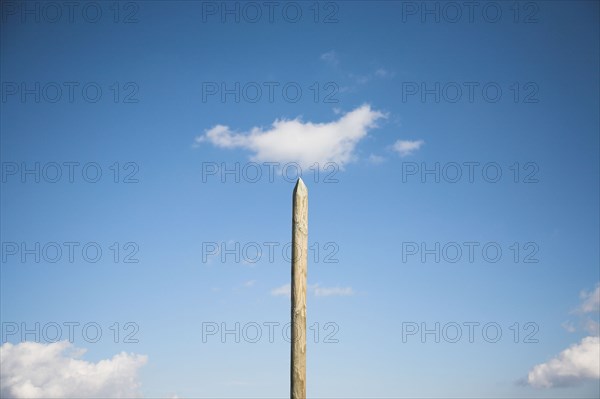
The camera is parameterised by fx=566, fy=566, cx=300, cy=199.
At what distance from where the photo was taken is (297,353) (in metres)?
8.55

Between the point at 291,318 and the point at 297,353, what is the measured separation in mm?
534

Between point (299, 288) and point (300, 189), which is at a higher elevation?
point (300, 189)

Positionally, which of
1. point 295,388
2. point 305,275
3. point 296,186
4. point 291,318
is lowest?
point 295,388

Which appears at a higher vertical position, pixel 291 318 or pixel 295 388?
pixel 291 318

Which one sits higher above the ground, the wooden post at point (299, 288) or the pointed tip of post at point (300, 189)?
the pointed tip of post at point (300, 189)

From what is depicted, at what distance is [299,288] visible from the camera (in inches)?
350

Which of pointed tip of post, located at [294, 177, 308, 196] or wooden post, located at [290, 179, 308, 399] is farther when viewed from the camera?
pointed tip of post, located at [294, 177, 308, 196]

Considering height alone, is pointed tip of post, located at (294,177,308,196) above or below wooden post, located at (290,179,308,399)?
above

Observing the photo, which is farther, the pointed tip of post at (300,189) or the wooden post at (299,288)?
the pointed tip of post at (300,189)

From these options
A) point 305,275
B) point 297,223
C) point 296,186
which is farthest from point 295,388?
point 296,186

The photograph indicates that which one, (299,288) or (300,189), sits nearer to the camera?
(299,288)

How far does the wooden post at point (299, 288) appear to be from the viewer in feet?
27.9

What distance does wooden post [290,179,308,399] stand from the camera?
8.50 meters

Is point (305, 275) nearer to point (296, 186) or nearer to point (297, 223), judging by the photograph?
point (297, 223)
